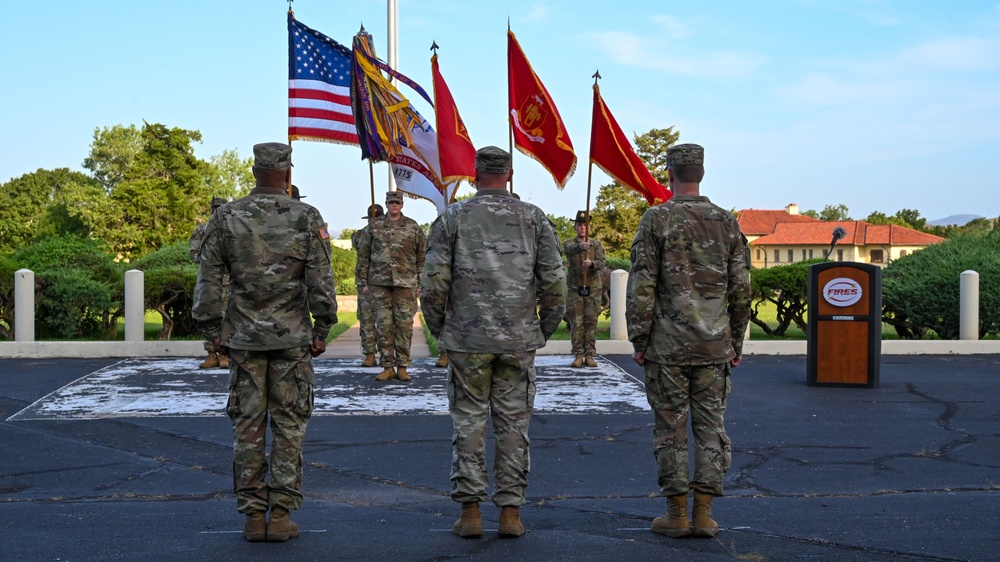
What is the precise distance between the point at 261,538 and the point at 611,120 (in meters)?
8.14

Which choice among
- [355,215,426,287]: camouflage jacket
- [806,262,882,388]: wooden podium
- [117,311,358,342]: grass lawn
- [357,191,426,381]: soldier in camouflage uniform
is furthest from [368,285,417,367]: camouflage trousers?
[806,262,882,388]: wooden podium

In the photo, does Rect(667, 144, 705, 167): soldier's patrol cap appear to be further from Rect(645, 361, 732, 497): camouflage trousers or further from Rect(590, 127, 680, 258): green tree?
Rect(590, 127, 680, 258): green tree

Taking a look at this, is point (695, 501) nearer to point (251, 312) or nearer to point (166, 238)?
point (251, 312)

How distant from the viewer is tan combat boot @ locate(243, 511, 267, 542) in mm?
5316

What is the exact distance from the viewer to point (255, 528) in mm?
5320

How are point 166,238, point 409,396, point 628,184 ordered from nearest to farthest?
point 409,396
point 628,184
point 166,238

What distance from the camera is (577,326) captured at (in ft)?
45.8

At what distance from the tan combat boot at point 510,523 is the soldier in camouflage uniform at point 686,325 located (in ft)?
2.49

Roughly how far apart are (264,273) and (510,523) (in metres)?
1.88

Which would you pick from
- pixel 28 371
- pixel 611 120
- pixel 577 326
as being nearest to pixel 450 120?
pixel 611 120

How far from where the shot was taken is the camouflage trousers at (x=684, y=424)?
5.46 metres

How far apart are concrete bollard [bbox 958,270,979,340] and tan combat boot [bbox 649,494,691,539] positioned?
12768mm

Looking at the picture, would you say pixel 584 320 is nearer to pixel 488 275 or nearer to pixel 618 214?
pixel 488 275

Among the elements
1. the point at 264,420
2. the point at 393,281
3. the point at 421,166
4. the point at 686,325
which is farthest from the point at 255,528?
the point at 421,166
